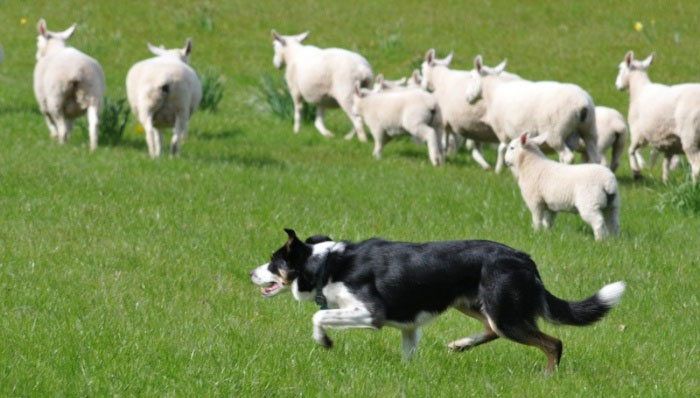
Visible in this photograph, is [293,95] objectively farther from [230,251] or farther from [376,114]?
[230,251]

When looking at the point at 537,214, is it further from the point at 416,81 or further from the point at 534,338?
the point at 416,81

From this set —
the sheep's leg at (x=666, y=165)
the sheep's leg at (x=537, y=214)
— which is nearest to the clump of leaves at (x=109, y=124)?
the sheep's leg at (x=537, y=214)

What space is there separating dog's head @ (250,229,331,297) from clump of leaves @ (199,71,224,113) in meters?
10.9

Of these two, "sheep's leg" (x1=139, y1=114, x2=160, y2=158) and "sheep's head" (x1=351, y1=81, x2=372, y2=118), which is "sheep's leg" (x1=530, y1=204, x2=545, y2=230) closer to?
"sheep's leg" (x1=139, y1=114, x2=160, y2=158)

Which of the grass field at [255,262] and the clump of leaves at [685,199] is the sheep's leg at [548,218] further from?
the clump of leaves at [685,199]

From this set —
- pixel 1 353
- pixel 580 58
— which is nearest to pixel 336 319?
pixel 1 353

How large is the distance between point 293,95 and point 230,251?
832 centimetres

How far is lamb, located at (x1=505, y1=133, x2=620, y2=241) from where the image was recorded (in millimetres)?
8805

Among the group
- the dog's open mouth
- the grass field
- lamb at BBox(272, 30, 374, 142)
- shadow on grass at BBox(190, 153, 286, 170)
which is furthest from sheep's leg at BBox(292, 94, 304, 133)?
the dog's open mouth

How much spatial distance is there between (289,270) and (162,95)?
665cm

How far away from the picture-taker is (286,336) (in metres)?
5.95

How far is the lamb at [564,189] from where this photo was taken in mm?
8805

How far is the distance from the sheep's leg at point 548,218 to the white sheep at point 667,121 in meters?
2.30

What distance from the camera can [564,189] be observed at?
Answer: 29.4ft
